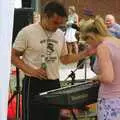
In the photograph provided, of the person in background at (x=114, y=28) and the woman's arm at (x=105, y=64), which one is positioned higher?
the person in background at (x=114, y=28)

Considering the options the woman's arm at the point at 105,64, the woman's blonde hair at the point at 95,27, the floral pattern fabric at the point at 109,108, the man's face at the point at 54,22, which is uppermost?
the man's face at the point at 54,22

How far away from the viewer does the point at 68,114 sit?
4328mm

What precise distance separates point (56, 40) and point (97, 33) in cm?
62

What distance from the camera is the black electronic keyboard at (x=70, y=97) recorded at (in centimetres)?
283

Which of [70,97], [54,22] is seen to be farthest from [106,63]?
[54,22]

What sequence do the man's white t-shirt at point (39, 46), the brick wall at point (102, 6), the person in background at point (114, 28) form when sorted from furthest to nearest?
the brick wall at point (102, 6) → the person in background at point (114, 28) → the man's white t-shirt at point (39, 46)

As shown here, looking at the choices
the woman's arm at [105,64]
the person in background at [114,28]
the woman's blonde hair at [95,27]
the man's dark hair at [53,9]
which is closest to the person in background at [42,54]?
the man's dark hair at [53,9]

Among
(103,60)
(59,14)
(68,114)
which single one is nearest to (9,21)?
(103,60)

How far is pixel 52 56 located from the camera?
10.1 ft

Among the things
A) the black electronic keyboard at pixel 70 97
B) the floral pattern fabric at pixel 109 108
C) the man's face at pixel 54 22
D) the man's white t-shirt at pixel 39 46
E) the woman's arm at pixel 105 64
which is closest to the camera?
the woman's arm at pixel 105 64

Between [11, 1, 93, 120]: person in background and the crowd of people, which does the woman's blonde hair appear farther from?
[11, 1, 93, 120]: person in background

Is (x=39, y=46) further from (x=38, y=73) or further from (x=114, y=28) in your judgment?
(x=114, y=28)

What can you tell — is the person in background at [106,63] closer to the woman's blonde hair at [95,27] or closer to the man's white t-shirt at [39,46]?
the woman's blonde hair at [95,27]

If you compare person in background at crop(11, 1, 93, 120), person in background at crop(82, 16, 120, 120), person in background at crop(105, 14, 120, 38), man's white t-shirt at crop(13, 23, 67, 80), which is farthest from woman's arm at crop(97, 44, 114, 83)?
person in background at crop(105, 14, 120, 38)
